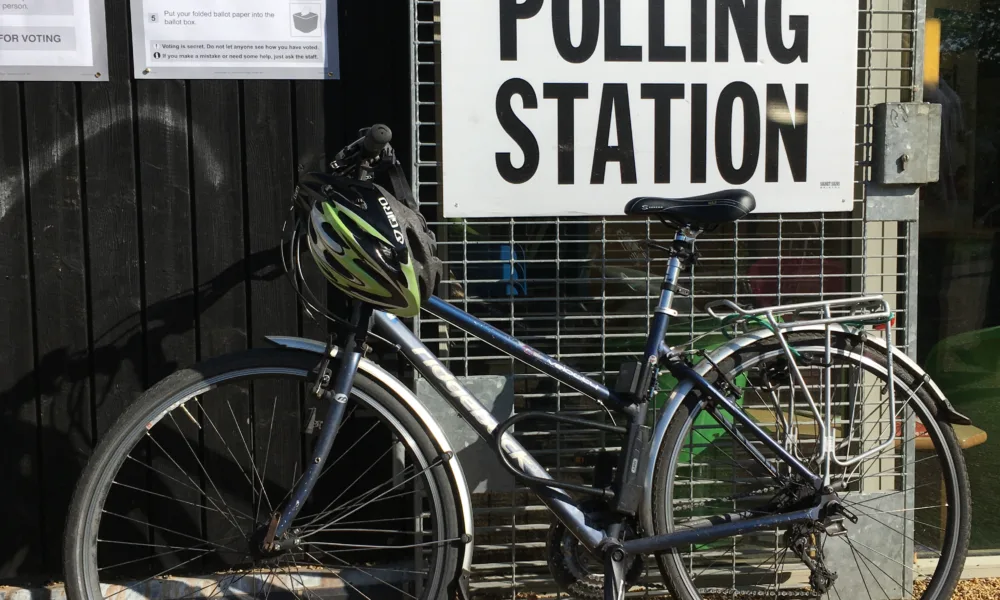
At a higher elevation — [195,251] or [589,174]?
[589,174]

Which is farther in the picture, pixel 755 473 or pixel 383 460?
pixel 383 460

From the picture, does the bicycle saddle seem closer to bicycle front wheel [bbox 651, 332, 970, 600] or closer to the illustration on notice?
bicycle front wheel [bbox 651, 332, 970, 600]

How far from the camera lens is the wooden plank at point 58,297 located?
113 inches

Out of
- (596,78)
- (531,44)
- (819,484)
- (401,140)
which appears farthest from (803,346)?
(401,140)

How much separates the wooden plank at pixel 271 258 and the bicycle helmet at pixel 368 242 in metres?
0.78

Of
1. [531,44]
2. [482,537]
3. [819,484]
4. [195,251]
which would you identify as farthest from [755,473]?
[195,251]

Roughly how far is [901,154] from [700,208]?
856 millimetres

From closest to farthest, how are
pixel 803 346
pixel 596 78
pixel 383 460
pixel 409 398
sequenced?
pixel 409 398
pixel 803 346
pixel 596 78
pixel 383 460

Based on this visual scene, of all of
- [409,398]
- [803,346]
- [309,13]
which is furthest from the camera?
[309,13]

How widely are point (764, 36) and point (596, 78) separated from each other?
1.77 feet

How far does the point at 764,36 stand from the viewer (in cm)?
276

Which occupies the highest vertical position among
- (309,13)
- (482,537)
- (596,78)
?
(309,13)

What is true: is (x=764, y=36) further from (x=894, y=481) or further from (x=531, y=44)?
(x=894, y=481)

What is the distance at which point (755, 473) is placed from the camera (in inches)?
113
